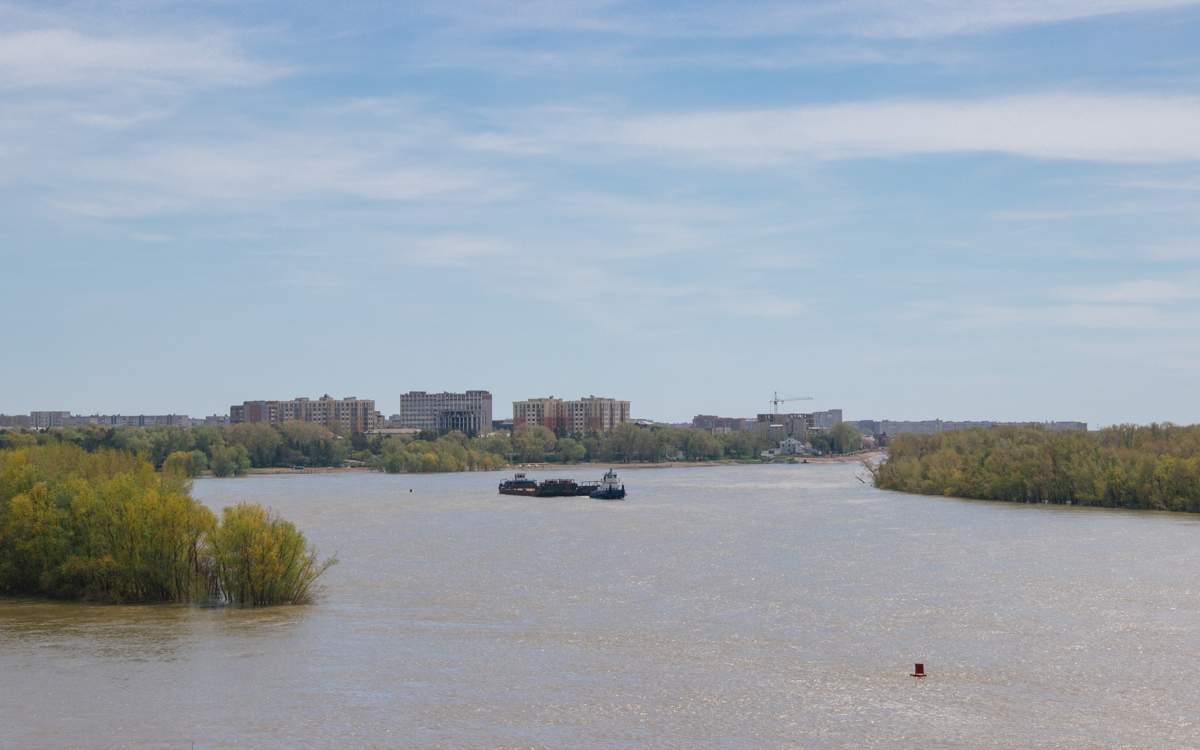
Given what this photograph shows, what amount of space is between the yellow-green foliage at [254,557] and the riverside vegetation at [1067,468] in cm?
5540

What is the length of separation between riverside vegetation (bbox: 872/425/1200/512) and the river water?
720 inches

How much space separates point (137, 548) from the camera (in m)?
38.8

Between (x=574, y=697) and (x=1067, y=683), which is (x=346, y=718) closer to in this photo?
(x=574, y=697)

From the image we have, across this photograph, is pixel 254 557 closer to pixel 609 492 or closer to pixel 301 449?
pixel 609 492

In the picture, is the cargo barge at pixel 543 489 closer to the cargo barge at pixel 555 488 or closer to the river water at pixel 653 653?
the cargo barge at pixel 555 488

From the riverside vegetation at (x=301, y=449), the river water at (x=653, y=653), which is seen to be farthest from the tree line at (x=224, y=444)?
the river water at (x=653, y=653)

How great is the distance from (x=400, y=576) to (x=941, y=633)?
20667 mm

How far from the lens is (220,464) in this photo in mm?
150000

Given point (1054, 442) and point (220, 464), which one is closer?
point (1054, 442)

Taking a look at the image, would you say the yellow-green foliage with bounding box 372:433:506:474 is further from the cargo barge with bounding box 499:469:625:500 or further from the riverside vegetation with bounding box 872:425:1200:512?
the riverside vegetation with bounding box 872:425:1200:512

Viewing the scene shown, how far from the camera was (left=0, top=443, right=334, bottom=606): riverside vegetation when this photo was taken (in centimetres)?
3831

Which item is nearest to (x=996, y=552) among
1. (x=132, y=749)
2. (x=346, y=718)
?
(x=346, y=718)

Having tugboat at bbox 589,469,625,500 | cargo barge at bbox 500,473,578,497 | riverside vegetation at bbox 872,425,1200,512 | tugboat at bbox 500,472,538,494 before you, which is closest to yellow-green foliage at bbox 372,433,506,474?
tugboat at bbox 500,472,538,494

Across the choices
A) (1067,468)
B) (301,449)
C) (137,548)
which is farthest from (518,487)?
(137,548)
